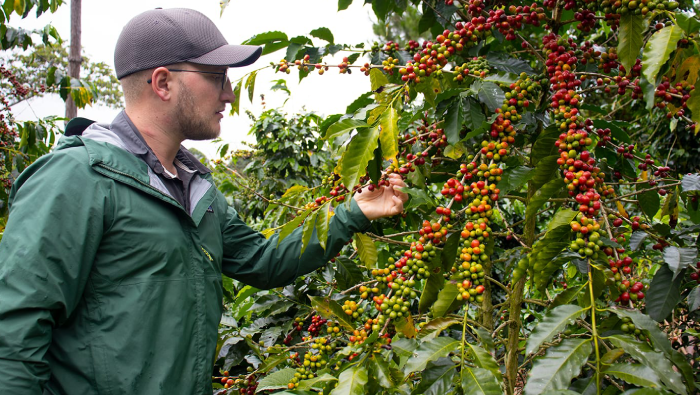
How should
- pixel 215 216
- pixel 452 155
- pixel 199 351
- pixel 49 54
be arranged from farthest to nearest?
pixel 49 54, pixel 215 216, pixel 452 155, pixel 199 351

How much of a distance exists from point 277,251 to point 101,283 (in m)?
0.68

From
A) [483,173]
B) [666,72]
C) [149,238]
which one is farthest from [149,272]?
[666,72]

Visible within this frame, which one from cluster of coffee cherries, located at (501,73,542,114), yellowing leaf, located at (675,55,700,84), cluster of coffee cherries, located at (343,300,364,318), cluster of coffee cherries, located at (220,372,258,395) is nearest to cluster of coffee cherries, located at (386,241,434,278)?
cluster of coffee cherries, located at (343,300,364,318)

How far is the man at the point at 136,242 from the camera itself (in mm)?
1144

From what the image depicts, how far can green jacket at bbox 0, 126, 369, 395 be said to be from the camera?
1.12m

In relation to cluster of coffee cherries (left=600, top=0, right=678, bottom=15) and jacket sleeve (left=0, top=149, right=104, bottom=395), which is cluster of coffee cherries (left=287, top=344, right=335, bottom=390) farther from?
cluster of coffee cherries (left=600, top=0, right=678, bottom=15)

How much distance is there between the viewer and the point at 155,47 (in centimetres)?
159

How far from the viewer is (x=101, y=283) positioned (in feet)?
4.25

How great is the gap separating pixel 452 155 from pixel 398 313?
62 centimetres

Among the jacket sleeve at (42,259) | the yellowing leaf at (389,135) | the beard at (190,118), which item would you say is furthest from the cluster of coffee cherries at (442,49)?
the jacket sleeve at (42,259)

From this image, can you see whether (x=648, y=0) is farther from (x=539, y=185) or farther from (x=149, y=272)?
(x=149, y=272)

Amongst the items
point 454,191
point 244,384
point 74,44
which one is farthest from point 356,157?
point 74,44

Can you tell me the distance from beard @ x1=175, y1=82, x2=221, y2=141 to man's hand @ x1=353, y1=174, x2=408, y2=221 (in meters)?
0.61

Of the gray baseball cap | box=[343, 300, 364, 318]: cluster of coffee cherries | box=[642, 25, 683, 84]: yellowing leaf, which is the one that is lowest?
box=[343, 300, 364, 318]: cluster of coffee cherries
